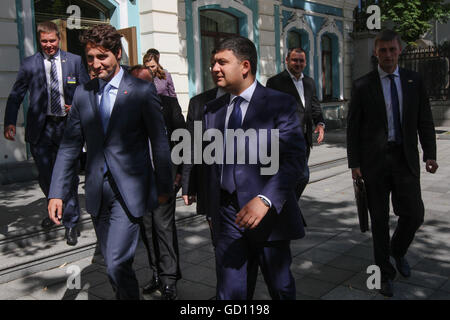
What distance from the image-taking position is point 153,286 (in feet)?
13.8

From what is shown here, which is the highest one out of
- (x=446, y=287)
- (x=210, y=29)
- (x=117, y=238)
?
(x=210, y=29)

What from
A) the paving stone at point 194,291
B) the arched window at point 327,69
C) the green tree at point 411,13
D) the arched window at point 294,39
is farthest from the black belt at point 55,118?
the green tree at point 411,13

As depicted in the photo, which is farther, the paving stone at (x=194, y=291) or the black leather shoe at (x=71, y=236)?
the black leather shoe at (x=71, y=236)

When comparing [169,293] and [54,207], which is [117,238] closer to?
[54,207]

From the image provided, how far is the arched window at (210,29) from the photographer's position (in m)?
13.3

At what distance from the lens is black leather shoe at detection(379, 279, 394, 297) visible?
3926 mm

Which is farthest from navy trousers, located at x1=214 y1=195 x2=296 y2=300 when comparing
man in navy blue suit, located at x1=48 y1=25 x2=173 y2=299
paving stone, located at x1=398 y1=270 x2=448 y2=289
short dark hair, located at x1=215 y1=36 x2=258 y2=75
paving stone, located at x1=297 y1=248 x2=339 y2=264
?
paving stone, located at x1=297 y1=248 x2=339 y2=264

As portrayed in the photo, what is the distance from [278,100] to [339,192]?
5.62 m

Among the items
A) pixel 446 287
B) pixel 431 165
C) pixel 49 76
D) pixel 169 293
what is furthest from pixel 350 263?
pixel 49 76

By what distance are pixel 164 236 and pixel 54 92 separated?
2.17 m

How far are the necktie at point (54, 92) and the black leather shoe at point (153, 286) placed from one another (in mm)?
2141

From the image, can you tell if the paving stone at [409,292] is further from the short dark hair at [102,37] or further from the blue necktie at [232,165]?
the short dark hair at [102,37]

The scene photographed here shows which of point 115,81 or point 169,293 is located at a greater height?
point 115,81

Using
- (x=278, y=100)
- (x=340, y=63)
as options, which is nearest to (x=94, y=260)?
(x=278, y=100)
